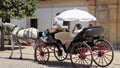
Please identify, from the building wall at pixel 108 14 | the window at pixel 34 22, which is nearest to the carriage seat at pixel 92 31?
the building wall at pixel 108 14

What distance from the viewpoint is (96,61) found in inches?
571

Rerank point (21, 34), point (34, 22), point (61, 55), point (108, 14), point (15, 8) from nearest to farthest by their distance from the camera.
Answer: point (61, 55) → point (21, 34) → point (15, 8) → point (108, 14) → point (34, 22)

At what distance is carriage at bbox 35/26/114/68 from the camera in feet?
45.6

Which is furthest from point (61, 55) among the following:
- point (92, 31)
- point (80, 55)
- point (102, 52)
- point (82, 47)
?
point (92, 31)

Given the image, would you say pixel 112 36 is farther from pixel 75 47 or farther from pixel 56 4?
pixel 75 47

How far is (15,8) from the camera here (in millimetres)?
20938

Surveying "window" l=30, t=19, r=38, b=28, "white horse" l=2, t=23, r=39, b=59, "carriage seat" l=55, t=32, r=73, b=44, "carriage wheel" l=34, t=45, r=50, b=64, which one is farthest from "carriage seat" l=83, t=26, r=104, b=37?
"window" l=30, t=19, r=38, b=28

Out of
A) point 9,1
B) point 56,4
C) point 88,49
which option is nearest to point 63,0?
point 56,4

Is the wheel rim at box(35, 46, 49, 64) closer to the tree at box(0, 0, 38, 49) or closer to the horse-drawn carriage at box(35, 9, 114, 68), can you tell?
the horse-drawn carriage at box(35, 9, 114, 68)

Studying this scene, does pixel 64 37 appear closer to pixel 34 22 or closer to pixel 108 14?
pixel 108 14

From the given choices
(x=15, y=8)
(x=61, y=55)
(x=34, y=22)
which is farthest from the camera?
(x=34, y=22)

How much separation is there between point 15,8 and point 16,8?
0.08 metres

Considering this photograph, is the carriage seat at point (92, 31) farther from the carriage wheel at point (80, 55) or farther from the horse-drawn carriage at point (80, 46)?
the carriage wheel at point (80, 55)

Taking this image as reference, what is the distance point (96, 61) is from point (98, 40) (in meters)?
0.80
